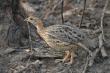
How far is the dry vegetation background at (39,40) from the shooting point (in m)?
7.48

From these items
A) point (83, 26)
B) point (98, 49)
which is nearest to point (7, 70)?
point (98, 49)

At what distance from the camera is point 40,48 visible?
26.4ft

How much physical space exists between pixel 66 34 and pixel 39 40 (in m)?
1.18

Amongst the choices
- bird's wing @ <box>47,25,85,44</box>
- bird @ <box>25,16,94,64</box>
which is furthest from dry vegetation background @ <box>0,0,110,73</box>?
bird's wing @ <box>47,25,85,44</box>

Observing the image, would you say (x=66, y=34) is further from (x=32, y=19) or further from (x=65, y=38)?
(x=32, y=19)

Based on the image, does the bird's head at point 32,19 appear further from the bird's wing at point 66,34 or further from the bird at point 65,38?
the bird's wing at point 66,34

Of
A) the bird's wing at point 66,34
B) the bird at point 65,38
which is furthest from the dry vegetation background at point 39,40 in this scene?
the bird's wing at point 66,34

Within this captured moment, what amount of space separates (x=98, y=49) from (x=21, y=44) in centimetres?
146

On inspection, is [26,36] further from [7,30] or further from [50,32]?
[50,32]

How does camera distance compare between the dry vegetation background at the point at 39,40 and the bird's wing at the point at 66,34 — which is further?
the dry vegetation background at the point at 39,40

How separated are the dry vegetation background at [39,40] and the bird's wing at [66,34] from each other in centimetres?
50

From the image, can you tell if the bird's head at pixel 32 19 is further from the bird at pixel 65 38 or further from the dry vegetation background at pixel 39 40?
the dry vegetation background at pixel 39 40

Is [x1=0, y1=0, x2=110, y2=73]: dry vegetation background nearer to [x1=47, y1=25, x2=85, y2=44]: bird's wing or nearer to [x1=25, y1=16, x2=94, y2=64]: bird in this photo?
[x1=25, y1=16, x2=94, y2=64]: bird

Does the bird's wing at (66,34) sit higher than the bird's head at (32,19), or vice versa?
the bird's head at (32,19)
